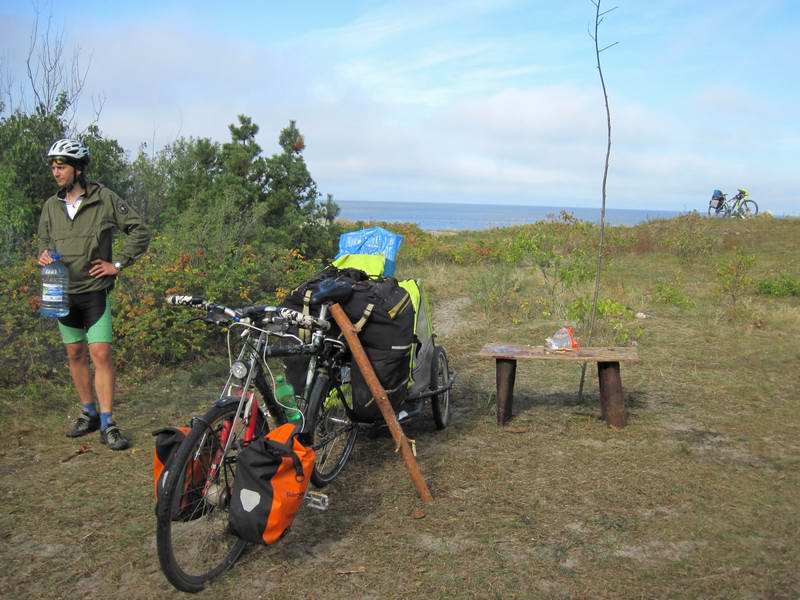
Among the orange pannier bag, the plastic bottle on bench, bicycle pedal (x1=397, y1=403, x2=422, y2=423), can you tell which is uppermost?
the plastic bottle on bench

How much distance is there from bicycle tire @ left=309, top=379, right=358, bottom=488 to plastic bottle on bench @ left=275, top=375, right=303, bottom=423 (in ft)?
0.57

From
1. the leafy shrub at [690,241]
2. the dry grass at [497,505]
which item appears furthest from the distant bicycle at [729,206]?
the dry grass at [497,505]

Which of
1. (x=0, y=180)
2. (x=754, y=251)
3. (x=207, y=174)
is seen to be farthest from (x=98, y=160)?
(x=754, y=251)

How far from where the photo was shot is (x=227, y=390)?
11.8 ft

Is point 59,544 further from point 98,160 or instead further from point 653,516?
point 98,160

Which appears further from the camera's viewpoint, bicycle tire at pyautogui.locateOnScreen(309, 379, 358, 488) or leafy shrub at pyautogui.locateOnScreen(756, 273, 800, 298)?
leafy shrub at pyautogui.locateOnScreen(756, 273, 800, 298)

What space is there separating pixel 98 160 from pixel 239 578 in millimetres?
10025

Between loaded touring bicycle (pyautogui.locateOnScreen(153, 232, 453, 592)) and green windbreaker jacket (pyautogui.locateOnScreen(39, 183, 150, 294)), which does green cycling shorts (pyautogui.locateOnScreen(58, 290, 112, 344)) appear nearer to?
green windbreaker jacket (pyautogui.locateOnScreen(39, 183, 150, 294))

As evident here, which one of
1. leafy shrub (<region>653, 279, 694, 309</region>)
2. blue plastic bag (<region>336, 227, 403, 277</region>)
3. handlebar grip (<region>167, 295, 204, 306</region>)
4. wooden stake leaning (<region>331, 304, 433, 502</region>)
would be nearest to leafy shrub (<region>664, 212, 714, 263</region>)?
leafy shrub (<region>653, 279, 694, 309</region>)

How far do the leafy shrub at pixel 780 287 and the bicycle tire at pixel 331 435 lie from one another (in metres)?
10.7

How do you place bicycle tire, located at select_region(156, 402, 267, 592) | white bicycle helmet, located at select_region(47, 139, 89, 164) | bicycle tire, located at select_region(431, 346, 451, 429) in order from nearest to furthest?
bicycle tire, located at select_region(156, 402, 267, 592), white bicycle helmet, located at select_region(47, 139, 89, 164), bicycle tire, located at select_region(431, 346, 451, 429)

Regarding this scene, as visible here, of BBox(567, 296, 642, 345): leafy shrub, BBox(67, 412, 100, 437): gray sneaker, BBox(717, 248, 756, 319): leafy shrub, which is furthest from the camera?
BBox(717, 248, 756, 319): leafy shrub

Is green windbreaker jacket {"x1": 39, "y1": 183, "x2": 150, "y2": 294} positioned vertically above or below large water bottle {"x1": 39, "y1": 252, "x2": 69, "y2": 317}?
above

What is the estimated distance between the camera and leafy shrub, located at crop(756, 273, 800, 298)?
1301cm
